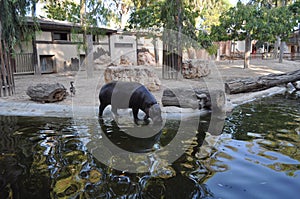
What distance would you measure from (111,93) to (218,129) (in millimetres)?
2323

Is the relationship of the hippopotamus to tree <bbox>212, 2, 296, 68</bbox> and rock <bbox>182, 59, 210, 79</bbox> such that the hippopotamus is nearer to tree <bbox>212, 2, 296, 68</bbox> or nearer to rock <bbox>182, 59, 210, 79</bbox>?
rock <bbox>182, 59, 210, 79</bbox>

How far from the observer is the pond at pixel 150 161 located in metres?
2.85

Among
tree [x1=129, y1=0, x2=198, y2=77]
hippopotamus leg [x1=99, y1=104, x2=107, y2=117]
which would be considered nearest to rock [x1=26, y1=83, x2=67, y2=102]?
hippopotamus leg [x1=99, y1=104, x2=107, y2=117]

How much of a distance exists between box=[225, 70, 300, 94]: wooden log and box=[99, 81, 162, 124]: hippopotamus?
174 inches

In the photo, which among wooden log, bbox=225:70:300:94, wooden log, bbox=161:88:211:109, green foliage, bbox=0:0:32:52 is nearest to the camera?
wooden log, bbox=161:88:211:109

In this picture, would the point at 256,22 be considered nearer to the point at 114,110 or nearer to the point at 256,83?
the point at 256,83

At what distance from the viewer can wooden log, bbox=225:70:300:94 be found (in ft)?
28.7

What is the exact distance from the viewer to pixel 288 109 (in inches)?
267

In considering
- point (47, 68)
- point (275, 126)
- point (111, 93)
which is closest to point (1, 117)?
point (111, 93)

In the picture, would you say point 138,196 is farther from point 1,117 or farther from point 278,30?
point 278,30

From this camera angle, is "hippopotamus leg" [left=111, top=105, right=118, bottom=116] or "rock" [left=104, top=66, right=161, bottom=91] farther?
"rock" [left=104, top=66, right=161, bottom=91]

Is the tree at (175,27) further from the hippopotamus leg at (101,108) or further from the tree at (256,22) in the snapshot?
the hippopotamus leg at (101,108)

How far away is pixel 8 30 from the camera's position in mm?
8414

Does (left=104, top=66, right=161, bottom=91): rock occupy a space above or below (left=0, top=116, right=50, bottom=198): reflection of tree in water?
above
